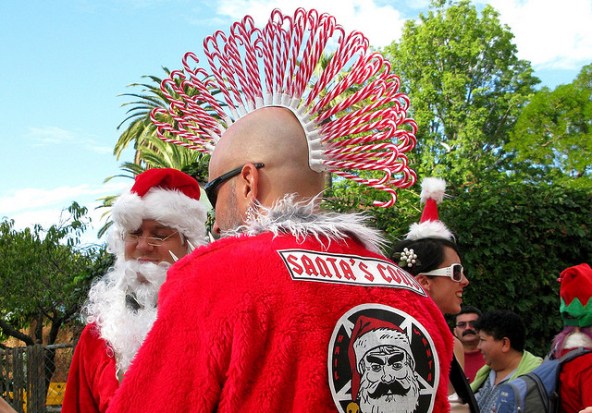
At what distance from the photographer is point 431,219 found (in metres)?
4.14

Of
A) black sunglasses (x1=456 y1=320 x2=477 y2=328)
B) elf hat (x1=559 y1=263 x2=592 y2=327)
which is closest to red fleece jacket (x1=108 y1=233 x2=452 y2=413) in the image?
elf hat (x1=559 y1=263 x2=592 y2=327)

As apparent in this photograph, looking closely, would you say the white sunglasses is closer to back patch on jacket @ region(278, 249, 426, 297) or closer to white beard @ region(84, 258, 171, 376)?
white beard @ region(84, 258, 171, 376)

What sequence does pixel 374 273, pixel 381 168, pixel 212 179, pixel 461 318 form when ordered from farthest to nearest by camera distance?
pixel 461 318 < pixel 381 168 < pixel 212 179 < pixel 374 273

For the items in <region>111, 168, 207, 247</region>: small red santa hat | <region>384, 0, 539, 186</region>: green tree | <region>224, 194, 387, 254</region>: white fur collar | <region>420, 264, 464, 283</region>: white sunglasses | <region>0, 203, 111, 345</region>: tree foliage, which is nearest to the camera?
<region>224, 194, 387, 254</region>: white fur collar

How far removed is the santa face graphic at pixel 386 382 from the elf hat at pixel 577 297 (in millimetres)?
2838

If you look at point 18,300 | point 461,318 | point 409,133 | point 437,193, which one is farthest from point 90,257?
point 409,133

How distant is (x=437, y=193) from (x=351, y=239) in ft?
8.88

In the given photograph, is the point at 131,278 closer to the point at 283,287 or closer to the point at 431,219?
the point at 283,287

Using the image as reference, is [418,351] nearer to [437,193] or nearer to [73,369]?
[73,369]

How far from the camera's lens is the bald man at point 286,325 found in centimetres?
133

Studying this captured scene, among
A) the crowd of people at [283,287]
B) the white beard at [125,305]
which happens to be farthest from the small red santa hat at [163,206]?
the crowd of people at [283,287]

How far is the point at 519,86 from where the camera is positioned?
3003 centimetres

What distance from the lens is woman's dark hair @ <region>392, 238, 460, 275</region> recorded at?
376 centimetres

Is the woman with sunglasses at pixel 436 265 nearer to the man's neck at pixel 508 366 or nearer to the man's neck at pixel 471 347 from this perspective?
the man's neck at pixel 508 366
